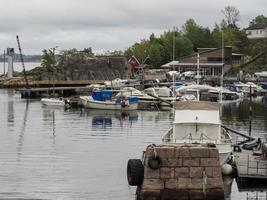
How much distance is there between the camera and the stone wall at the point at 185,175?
3128cm

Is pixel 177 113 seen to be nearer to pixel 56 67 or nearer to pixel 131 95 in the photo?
pixel 131 95

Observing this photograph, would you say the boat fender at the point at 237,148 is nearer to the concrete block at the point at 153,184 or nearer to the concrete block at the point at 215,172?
the concrete block at the point at 215,172

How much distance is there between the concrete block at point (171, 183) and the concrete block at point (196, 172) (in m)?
0.80

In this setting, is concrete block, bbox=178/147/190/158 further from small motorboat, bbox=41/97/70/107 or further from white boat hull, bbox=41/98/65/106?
white boat hull, bbox=41/98/65/106

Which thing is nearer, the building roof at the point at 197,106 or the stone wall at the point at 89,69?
the building roof at the point at 197,106

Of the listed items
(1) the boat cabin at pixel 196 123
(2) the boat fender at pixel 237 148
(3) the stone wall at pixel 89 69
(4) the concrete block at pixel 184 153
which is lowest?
(2) the boat fender at pixel 237 148

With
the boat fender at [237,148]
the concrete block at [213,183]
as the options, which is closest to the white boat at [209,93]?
the boat fender at [237,148]

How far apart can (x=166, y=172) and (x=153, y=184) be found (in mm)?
854

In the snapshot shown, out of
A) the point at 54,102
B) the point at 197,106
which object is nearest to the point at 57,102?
the point at 54,102

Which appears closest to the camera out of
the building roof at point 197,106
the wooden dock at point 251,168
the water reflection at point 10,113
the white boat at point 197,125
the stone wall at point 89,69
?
the wooden dock at point 251,168

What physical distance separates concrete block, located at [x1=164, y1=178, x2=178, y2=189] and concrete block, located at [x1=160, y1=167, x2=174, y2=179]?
192 mm

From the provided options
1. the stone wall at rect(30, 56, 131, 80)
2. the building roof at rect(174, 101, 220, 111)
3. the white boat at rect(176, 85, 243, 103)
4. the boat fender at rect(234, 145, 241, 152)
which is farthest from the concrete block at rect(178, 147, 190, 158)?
the stone wall at rect(30, 56, 131, 80)

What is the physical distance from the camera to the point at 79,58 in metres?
162

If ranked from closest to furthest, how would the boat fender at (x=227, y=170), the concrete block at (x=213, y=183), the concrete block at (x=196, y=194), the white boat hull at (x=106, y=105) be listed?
the concrete block at (x=196, y=194)
the concrete block at (x=213, y=183)
the boat fender at (x=227, y=170)
the white boat hull at (x=106, y=105)
